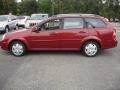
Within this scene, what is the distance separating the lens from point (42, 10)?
240ft

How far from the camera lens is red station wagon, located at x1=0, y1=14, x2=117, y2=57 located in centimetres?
1095

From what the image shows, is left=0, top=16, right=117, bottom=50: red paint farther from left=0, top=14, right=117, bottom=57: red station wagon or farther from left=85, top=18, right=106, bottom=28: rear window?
left=85, top=18, right=106, bottom=28: rear window

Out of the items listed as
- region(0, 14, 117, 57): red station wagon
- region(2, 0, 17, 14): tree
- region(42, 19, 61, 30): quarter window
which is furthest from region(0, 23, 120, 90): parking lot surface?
region(2, 0, 17, 14): tree

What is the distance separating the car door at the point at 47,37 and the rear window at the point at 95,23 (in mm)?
1109

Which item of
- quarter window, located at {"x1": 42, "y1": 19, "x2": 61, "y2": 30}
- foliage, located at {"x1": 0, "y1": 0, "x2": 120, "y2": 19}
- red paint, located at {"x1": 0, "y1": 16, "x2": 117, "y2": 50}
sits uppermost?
quarter window, located at {"x1": 42, "y1": 19, "x2": 61, "y2": 30}

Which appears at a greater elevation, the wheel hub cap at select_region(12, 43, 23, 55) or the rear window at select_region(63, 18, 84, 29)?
the rear window at select_region(63, 18, 84, 29)

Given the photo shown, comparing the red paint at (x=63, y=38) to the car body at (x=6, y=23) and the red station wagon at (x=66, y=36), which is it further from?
the car body at (x=6, y=23)

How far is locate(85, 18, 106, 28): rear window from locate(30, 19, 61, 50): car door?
43.7 inches

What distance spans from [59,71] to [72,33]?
2689 mm

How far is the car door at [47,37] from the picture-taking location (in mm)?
11008

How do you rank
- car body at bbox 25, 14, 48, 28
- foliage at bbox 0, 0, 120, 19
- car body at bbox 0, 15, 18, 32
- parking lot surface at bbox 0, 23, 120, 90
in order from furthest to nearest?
foliage at bbox 0, 0, 120, 19 < car body at bbox 25, 14, 48, 28 < car body at bbox 0, 15, 18, 32 < parking lot surface at bbox 0, 23, 120, 90

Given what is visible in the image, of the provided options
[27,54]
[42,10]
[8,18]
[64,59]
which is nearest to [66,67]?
[64,59]

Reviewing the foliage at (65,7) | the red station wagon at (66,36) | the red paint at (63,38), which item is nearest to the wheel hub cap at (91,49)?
the red station wagon at (66,36)

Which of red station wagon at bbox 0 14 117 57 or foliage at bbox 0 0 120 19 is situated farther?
foliage at bbox 0 0 120 19
